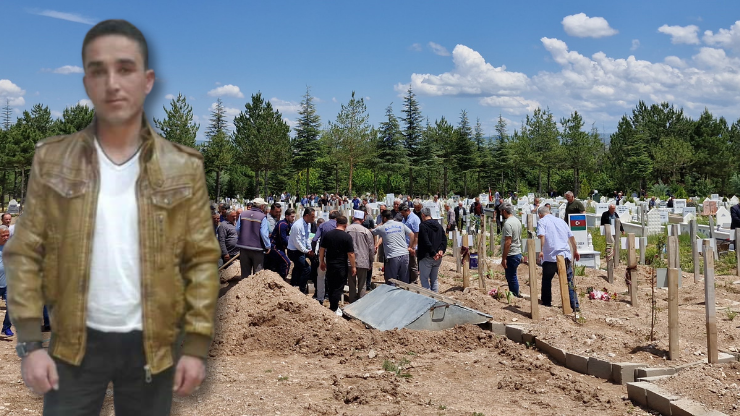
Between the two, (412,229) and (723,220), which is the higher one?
(412,229)

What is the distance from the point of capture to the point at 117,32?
6.96 ft

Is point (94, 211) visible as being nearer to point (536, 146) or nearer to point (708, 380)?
point (708, 380)

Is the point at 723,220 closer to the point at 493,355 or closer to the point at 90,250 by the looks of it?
the point at 493,355

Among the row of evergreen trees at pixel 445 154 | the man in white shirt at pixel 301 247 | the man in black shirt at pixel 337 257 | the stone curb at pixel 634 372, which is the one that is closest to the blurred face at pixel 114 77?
the stone curb at pixel 634 372

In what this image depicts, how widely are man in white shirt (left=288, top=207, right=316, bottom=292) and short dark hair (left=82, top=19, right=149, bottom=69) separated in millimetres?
9069

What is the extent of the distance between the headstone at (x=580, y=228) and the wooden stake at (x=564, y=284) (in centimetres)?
463

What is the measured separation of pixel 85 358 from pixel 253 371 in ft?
19.3

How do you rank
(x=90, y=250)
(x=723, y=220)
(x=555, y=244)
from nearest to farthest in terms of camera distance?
(x=90, y=250)
(x=555, y=244)
(x=723, y=220)

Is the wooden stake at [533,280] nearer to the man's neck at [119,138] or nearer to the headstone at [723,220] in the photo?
the man's neck at [119,138]

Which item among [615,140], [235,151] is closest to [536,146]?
[615,140]

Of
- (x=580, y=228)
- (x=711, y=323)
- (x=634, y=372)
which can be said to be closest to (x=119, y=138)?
(x=634, y=372)

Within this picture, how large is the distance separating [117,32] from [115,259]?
70cm

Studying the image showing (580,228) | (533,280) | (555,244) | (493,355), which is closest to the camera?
(493,355)

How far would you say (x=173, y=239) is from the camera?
219 centimetres
